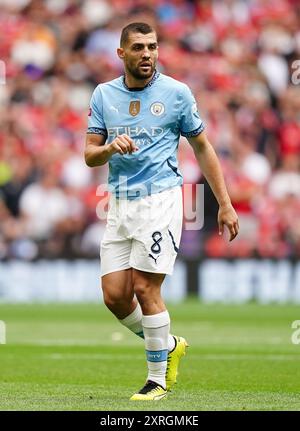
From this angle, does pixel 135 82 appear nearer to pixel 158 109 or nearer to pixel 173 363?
pixel 158 109

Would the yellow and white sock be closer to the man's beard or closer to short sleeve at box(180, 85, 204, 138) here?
short sleeve at box(180, 85, 204, 138)

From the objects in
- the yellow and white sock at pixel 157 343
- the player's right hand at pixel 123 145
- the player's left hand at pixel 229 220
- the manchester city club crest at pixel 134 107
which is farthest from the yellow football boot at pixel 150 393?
the manchester city club crest at pixel 134 107

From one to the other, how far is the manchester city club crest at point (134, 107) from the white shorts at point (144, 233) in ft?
1.90

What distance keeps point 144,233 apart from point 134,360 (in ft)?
11.5

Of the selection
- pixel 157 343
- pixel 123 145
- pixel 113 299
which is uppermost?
pixel 123 145

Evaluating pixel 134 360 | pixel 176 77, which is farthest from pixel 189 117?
pixel 176 77

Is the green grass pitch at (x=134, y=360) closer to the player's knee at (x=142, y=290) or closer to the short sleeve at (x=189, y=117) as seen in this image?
the player's knee at (x=142, y=290)

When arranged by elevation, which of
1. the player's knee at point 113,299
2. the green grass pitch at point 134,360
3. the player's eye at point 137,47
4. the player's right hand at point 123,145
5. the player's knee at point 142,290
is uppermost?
the player's eye at point 137,47

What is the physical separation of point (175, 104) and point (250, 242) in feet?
36.5

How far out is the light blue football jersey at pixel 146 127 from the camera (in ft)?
27.4

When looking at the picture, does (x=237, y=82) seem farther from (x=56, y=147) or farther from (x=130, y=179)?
(x=130, y=179)

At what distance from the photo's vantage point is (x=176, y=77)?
71.4 ft

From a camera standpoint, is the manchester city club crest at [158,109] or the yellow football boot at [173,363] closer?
the manchester city club crest at [158,109]
